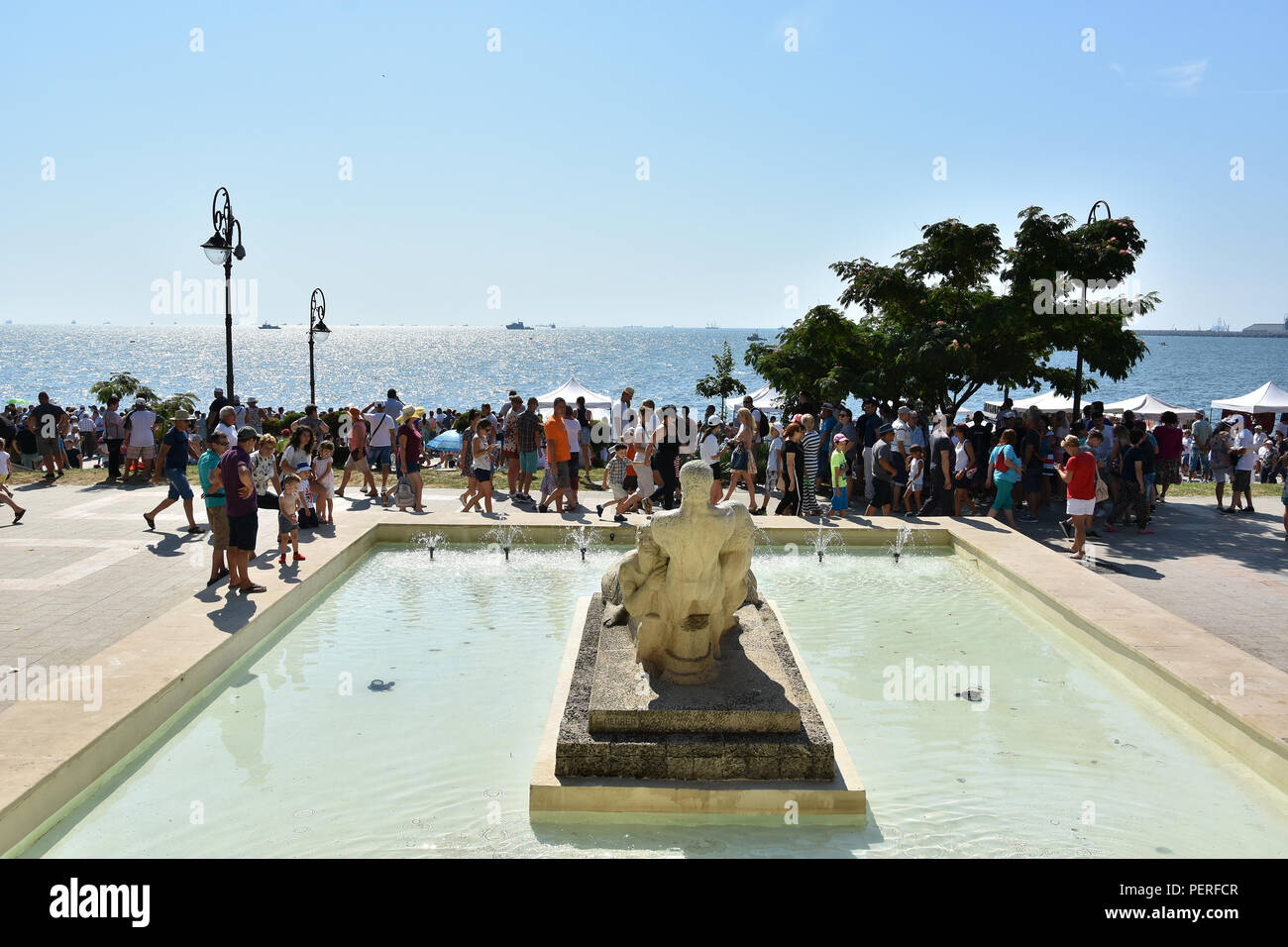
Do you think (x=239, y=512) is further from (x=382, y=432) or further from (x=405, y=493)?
(x=382, y=432)

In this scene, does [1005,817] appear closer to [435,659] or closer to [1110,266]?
[435,659]

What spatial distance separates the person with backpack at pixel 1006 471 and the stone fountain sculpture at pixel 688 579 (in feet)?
27.7

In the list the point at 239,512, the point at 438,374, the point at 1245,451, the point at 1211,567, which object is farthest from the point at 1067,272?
the point at 438,374

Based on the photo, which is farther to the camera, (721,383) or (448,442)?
(721,383)

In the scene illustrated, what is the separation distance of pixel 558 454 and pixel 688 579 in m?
8.09

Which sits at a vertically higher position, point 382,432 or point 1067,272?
point 1067,272

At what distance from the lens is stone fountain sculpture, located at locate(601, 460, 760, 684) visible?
5.54 meters

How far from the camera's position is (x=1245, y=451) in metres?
14.4

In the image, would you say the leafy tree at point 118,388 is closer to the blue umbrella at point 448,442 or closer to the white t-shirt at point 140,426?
the blue umbrella at point 448,442

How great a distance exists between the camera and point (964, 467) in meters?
13.6

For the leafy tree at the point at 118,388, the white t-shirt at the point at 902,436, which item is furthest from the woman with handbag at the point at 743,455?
the leafy tree at the point at 118,388

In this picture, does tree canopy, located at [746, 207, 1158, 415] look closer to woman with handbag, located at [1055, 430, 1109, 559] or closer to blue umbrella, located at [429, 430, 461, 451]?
woman with handbag, located at [1055, 430, 1109, 559]

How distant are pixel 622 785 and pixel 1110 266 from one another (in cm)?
1313

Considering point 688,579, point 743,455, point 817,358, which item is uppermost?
point 817,358
